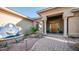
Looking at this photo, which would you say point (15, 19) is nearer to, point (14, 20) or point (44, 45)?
point (14, 20)

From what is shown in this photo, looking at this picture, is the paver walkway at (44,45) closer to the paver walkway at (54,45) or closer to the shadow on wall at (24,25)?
the paver walkway at (54,45)

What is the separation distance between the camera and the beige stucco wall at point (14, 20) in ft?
9.00

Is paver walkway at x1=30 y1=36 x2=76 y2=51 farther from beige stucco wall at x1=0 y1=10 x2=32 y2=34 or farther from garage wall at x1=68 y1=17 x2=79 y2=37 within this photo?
beige stucco wall at x1=0 y1=10 x2=32 y2=34

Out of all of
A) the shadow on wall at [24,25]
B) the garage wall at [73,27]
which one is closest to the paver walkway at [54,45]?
the garage wall at [73,27]

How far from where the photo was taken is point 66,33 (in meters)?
3.15

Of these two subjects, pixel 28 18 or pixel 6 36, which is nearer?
pixel 6 36

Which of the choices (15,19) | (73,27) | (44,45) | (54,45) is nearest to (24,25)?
(15,19)

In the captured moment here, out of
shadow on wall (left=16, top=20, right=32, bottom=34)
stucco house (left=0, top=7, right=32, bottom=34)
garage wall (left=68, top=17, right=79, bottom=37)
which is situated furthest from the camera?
garage wall (left=68, top=17, right=79, bottom=37)

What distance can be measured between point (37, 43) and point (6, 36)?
40.5 inches

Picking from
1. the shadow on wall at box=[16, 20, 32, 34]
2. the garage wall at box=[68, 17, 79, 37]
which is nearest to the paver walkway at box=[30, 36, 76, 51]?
the garage wall at box=[68, 17, 79, 37]

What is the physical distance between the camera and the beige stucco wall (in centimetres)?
274

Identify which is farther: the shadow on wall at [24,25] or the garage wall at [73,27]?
the garage wall at [73,27]
